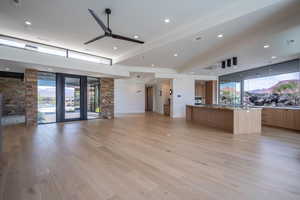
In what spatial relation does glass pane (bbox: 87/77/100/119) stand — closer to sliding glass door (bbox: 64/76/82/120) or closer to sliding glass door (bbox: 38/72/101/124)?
sliding glass door (bbox: 38/72/101/124)

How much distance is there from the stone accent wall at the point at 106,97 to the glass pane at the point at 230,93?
24.7ft

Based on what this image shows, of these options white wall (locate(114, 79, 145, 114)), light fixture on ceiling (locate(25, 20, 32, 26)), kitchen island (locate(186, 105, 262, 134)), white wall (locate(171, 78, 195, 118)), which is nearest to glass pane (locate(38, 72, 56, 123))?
light fixture on ceiling (locate(25, 20, 32, 26))

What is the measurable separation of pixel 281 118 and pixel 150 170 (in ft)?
21.3

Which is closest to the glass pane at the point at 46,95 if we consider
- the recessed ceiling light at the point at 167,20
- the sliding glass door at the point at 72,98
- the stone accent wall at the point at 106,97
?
the sliding glass door at the point at 72,98

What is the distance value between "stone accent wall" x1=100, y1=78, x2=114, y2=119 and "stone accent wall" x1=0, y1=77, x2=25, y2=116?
5.26 m

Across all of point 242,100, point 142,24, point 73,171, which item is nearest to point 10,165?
point 73,171

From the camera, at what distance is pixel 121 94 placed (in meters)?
11.1

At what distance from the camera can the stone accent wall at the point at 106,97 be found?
8.55 metres

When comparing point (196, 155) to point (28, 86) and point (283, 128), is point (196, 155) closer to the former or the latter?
point (283, 128)

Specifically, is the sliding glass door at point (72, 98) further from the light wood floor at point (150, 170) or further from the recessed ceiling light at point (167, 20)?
the recessed ceiling light at point (167, 20)

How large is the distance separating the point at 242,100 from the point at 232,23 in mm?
6399

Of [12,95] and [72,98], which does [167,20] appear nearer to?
[72,98]

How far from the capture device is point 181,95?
9.23 m

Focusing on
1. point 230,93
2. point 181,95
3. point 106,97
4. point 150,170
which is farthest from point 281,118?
point 106,97
